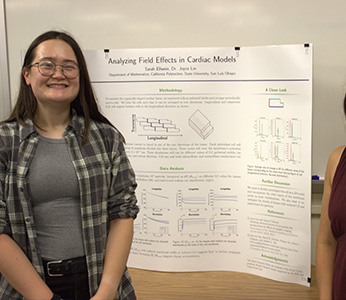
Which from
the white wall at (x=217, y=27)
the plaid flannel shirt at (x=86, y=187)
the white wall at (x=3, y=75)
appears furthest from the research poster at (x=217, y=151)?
the plaid flannel shirt at (x=86, y=187)

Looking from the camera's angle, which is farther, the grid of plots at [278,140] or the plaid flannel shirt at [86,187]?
the grid of plots at [278,140]

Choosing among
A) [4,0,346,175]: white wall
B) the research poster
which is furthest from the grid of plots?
[4,0,346,175]: white wall

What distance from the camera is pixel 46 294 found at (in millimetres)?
1125

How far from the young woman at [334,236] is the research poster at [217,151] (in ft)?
2.73

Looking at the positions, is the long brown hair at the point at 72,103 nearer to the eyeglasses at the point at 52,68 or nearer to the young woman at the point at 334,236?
the eyeglasses at the point at 52,68

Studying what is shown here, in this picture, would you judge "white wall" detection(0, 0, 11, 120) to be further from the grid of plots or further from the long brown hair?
the grid of plots

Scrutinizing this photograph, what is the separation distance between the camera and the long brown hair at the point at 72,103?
4.09ft

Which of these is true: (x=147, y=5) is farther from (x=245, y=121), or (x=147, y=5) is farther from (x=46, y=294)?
(x=46, y=294)

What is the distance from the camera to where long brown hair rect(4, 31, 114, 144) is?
125cm

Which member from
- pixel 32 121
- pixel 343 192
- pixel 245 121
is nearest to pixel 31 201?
pixel 32 121

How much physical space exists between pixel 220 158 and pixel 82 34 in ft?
4.34

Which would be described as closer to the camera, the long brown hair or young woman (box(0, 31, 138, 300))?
young woman (box(0, 31, 138, 300))

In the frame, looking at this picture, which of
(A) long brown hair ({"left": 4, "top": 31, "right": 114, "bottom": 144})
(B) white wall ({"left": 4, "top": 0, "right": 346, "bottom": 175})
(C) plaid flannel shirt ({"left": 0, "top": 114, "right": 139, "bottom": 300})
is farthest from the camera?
(B) white wall ({"left": 4, "top": 0, "right": 346, "bottom": 175})

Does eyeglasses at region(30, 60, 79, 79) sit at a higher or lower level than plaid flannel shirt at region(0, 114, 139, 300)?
higher
